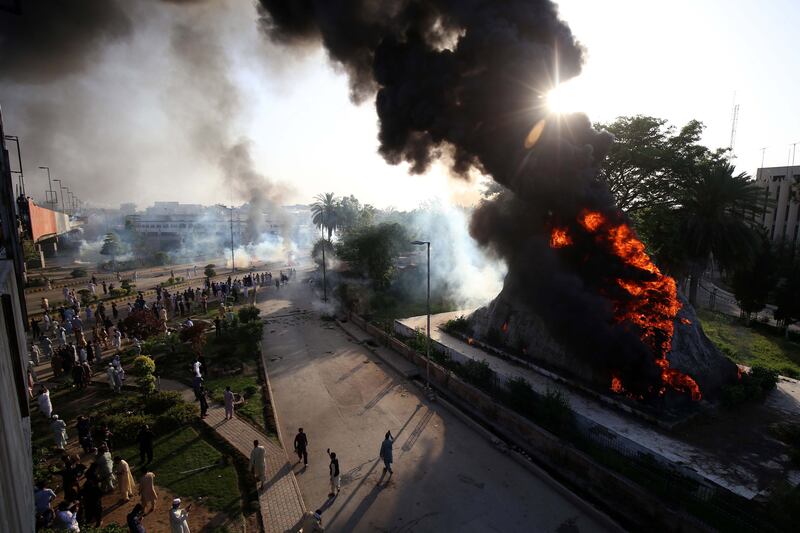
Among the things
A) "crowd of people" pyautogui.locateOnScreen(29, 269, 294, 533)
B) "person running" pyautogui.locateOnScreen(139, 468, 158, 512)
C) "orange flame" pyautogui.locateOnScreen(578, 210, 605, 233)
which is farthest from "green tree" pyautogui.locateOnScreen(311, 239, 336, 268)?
"person running" pyautogui.locateOnScreen(139, 468, 158, 512)

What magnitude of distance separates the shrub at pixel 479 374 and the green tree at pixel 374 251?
59.1 ft

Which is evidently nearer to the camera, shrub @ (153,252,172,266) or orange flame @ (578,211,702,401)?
orange flame @ (578,211,702,401)

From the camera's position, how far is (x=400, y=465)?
13.0 meters

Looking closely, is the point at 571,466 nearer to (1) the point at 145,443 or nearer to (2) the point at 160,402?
(1) the point at 145,443

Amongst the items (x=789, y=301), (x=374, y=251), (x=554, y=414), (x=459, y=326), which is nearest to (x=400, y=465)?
(x=554, y=414)

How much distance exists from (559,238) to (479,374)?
23.0 feet

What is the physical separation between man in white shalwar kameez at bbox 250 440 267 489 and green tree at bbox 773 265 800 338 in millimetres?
29256

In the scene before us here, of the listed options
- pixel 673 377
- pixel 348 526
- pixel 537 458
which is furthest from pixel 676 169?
pixel 348 526

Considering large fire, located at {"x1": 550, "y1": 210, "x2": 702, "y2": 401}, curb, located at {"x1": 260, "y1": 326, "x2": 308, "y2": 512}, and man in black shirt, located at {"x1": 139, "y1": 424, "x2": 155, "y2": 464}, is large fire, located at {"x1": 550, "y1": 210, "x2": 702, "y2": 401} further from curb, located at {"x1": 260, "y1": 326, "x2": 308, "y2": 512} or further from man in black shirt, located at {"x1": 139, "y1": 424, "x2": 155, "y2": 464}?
man in black shirt, located at {"x1": 139, "y1": 424, "x2": 155, "y2": 464}

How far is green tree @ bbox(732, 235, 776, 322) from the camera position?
87.9ft

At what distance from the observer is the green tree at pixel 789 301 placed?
24.3 meters

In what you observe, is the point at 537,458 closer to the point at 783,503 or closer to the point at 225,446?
the point at 783,503

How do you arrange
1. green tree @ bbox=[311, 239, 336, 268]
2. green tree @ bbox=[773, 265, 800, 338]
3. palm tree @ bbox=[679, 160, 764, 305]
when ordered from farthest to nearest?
green tree @ bbox=[311, 239, 336, 268], green tree @ bbox=[773, 265, 800, 338], palm tree @ bbox=[679, 160, 764, 305]

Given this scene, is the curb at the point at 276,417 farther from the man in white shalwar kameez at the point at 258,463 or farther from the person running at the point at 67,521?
the person running at the point at 67,521
